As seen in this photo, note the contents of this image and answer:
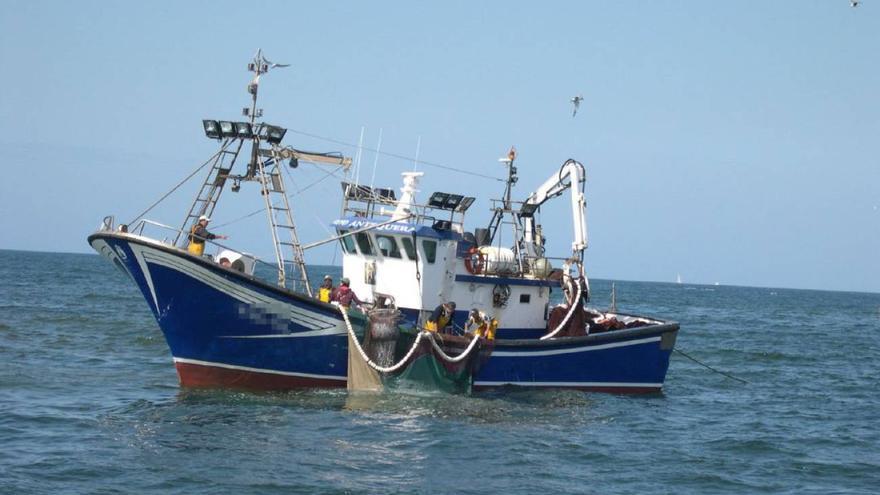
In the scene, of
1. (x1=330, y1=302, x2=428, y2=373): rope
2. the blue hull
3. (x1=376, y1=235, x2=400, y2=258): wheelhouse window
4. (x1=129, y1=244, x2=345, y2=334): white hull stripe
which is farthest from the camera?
(x1=376, y1=235, x2=400, y2=258): wheelhouse window

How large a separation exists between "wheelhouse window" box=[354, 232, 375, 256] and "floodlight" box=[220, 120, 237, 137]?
3.38 meters

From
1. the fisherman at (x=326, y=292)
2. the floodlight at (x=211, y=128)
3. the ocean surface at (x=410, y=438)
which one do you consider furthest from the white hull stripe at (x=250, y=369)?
the floodlight at (x=211, y=128)

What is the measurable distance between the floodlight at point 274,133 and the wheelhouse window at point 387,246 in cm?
273

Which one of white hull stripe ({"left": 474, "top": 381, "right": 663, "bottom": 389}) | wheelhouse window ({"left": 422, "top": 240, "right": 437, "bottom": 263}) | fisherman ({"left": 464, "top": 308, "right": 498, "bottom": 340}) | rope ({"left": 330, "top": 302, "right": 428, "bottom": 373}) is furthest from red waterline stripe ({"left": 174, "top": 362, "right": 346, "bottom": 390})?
wheelhouse window ({"left": 422, "top": 240, "right": 437, "bottom": 263})

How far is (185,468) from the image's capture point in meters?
14.0

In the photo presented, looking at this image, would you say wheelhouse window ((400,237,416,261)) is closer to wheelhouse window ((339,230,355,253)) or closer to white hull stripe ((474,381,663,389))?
wheelhouse window ((339,230,355,253))

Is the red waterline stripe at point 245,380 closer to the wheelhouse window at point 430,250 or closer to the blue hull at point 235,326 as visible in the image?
the blue hull at point 235,326

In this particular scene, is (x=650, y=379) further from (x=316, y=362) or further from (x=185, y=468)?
(x=185, y=468)

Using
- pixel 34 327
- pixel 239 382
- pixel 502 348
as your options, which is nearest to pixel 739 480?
pixel 502 348

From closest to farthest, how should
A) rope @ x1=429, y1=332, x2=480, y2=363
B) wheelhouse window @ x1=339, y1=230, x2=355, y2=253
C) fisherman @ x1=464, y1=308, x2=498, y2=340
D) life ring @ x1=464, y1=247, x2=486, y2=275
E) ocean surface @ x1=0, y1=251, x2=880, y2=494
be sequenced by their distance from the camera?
ocean surface @ x1=0, y1=251, x2=880, y2=494
rope @ x1=429, y1=332, x2=480, y2=363
fisherman @ x1=464, y1=308, x2=498, y2=340
life ring @ x1=464, y1=247, x2=486, y2=275
wheelhouse window @ x1=339, y1=230, x2=355, y2=253

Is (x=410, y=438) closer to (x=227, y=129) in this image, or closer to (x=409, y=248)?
(x=409, y=248)

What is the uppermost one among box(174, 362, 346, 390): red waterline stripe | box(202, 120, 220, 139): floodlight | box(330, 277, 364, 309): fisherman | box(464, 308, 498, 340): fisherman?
box(202, 120, 220, 139): floodlight

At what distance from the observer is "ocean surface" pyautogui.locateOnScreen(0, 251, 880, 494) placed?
1404 centimetres

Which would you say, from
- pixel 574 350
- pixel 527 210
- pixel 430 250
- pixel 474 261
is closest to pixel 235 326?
pixel 430 250
